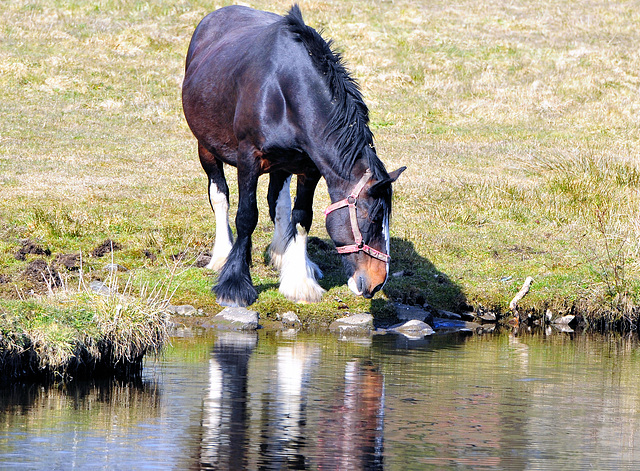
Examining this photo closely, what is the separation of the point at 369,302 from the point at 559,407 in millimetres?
3858

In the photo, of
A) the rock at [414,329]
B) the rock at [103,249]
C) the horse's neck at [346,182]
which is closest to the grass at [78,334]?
the horse's neck at [346,182]

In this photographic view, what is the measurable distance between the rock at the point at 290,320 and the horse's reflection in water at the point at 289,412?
119cm

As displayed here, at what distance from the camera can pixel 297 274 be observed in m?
9.81

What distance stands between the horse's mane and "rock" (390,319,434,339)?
2.07 meters

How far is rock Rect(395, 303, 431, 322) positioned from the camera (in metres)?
9.84

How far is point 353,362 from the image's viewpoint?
7.76 m

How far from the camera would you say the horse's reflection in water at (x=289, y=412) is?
16.5ft

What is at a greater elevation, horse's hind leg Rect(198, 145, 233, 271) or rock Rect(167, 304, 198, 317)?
horse's hind leg Rect(198, 145, 233, 271)

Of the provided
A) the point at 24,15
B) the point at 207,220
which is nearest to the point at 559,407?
the point at 207,220

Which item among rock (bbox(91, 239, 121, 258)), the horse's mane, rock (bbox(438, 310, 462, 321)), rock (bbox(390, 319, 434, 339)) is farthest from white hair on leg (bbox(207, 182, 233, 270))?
the horse's mane

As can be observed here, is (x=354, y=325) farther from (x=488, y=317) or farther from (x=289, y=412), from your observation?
(x=289, y=412)

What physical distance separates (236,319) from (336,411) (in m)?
3.24

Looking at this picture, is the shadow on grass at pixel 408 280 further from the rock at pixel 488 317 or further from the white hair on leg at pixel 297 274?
the white hair on leg at pixel 297 274

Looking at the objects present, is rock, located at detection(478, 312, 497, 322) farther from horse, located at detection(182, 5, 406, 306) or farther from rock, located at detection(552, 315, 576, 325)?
horse, located at detection(182, 5, 406, 306)
